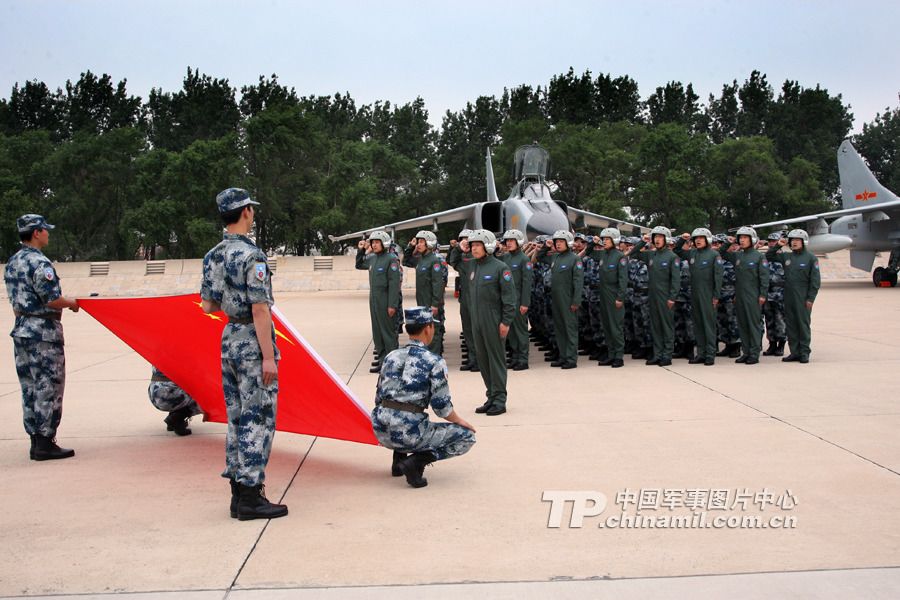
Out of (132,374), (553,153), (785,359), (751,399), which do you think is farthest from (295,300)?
(553,153)

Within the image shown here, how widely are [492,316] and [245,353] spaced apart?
330 cm

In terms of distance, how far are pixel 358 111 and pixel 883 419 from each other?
64569mm

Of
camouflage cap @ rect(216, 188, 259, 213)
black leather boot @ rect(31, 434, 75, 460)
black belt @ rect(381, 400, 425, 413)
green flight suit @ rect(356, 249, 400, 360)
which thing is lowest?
black leather boot @ rect(31, 434, 75, 460)

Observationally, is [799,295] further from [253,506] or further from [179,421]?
[253,506]

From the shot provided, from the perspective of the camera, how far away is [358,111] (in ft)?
221

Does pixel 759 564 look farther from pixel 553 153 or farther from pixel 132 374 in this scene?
pixel 553 153

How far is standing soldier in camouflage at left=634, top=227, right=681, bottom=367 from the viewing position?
10.0 m

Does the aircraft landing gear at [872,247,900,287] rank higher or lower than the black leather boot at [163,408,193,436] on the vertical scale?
higher

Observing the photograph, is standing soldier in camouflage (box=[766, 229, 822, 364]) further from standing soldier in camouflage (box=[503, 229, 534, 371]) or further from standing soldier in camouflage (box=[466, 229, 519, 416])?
standing soldier in camouflage (box=[466, 229, 519, 416])

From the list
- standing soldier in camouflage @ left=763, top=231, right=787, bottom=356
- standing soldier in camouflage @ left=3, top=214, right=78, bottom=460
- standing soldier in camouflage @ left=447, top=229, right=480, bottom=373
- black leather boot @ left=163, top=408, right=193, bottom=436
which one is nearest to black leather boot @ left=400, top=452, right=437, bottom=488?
black leather boot @ left=163, top=408, right=193, bottom=436

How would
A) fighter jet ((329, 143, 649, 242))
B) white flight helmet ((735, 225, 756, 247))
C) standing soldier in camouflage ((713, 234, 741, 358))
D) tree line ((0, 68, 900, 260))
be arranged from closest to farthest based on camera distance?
1. white flight helmet ((735, 225, 756, 247))
2. standing soldier in camouflage ((713, 234, 741, 358))
3. fighter jet ((329, 143, 649, 242))
4. tree line ((0, 68, 900, 260))

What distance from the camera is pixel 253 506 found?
4.29m

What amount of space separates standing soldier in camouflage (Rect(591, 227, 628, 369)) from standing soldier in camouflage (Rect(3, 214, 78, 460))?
6.76 m

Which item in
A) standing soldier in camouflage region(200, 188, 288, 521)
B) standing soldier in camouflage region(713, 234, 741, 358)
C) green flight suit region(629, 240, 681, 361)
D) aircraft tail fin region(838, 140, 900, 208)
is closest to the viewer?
standing soldier in camouflage region(200, 188, 288, 521)
